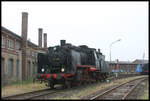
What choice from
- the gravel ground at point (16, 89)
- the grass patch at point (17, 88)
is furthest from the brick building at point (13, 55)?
the gravel ground at point (16, 89)

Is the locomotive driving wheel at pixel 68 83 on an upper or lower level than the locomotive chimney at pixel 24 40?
lower

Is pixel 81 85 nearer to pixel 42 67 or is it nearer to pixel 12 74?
pixel 42 67

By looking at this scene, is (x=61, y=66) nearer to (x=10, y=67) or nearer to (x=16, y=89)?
(x=16, y=89)

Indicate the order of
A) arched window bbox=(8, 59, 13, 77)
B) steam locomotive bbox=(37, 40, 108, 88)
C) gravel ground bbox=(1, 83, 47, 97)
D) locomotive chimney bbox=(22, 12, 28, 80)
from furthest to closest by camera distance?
locomotive chimney bbox=(22, 12, 28, 80), arched window bbox=(8, 59, 13, 77), steam locomotive bbox=(37, 40, 108, 88), gravel ground bbox=(1, 83, 47, 97)

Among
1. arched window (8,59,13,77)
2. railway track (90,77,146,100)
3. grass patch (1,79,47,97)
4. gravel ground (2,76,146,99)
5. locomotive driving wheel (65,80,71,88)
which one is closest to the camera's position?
railway track (90,77,146,100)

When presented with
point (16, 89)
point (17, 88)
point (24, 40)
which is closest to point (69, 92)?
point (16, 89)

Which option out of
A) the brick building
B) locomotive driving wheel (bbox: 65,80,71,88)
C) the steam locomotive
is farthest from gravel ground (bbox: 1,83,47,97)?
locomotive driving wheel (bbox: 65,80,71,88)

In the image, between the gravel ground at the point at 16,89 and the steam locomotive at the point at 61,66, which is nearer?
the gravel ground at the point at 16,89

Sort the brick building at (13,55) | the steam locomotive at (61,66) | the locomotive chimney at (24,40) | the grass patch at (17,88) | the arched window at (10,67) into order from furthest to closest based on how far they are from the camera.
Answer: the locomotive chimney at (24,40) → the arched window at (10,67) → the brick building at (13,55) → the steam locomotive at (61,66) → the grass patch at (17,88)

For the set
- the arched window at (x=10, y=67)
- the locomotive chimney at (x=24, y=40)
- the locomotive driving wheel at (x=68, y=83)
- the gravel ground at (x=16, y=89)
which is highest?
the locomotive chimney at (x=24, y=40)

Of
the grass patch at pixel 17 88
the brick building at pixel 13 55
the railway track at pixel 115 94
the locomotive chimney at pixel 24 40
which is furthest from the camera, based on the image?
the locomotive chimney at pixel 24 40

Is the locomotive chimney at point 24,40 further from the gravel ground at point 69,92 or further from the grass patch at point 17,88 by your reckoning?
the gravel ground at point 69,92

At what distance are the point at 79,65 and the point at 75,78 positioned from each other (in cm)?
119

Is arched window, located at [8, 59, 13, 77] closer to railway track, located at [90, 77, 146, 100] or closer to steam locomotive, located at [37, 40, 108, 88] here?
steam locomotive, located at [37, 40, 108, 88]
